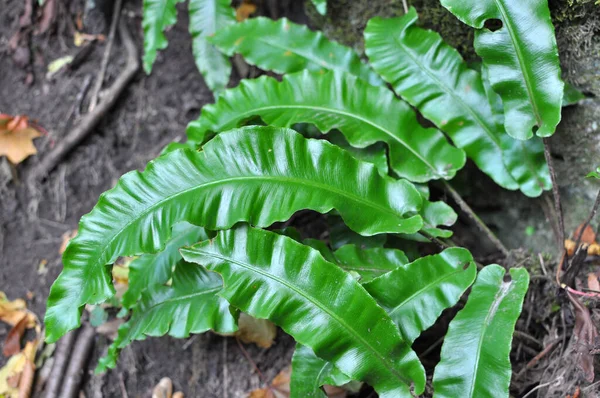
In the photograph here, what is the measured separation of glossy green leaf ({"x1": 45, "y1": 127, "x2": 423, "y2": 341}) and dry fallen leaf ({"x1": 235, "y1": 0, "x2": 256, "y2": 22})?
1368 millimetres

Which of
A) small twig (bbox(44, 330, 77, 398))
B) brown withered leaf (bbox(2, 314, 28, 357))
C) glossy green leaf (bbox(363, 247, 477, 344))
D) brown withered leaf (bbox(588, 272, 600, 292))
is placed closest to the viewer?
glossy green leaf (bbox(363, 247, 477, 344))

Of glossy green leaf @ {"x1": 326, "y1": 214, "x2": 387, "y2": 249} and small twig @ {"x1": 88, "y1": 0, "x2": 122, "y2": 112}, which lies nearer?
glossy green leaf @ {"x1": 326, "y1": 214, "x2": 387, "y2": 249}

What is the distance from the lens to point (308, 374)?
5.17ft

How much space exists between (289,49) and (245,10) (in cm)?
68

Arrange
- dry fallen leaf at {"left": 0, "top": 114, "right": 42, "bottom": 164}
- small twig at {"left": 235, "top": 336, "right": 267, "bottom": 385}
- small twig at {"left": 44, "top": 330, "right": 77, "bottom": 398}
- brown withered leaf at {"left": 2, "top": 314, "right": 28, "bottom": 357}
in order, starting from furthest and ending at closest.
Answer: dry fallen leaf at {"left": 0, "top": 114, "right": 42, "bottom": 164} < brown withered leaf at {"left": 2, "top": 314, "right": 28, "bottom": 357} < small twig at {"left": 44, "top": 330, "right": 77, "bottom": 398} < small twig at {"left": 235, "top": 336, "right": 267, "bottom": 385}

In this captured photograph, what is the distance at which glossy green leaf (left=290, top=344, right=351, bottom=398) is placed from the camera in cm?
155

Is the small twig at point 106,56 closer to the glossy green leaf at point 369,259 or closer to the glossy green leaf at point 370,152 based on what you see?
the glossy green leaf at point 370,152

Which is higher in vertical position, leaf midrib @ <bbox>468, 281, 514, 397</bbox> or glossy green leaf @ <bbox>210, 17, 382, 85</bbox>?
glossy green leaf @ <bbox>210, 17, 382, 85</bbox>

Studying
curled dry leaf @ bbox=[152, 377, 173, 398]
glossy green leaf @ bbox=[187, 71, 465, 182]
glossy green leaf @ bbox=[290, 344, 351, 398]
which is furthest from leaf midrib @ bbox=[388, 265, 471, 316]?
→ curled dry leaf @ bbox=[152, 377, 173, 398]

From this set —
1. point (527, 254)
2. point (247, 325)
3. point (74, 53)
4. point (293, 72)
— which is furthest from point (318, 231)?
point (74, 53)

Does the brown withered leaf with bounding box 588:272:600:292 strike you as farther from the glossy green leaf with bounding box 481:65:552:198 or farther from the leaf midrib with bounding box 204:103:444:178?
the leaf midrib with bounding box 204:103:444:178

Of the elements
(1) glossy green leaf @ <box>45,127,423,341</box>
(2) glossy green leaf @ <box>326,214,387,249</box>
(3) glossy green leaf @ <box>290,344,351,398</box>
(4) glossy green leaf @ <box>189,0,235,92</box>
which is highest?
(4) glossy green leaf @ <box>189,0,235,92</box>

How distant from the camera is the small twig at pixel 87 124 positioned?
8.83 ft

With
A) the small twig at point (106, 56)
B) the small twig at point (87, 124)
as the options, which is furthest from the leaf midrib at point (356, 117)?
the small twig at point (106, 56)
